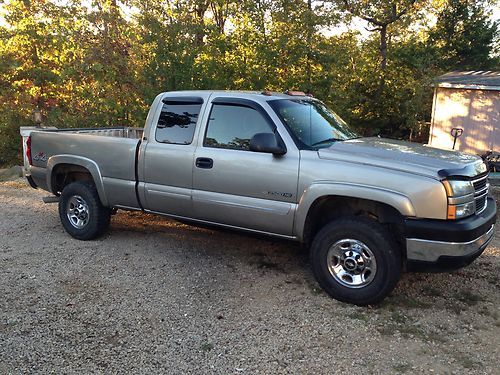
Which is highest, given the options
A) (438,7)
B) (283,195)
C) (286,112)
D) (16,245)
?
(438,7)

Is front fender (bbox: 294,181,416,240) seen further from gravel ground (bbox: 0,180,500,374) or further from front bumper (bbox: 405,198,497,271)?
gravel ground (bbox: 0,180,500,374)

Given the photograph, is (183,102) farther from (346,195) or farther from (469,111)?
(469,111)

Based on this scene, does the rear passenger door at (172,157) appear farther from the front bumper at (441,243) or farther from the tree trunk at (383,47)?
the tree trunk at (383,47)

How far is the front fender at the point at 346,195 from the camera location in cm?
387

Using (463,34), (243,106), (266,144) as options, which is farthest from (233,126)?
(463,34)

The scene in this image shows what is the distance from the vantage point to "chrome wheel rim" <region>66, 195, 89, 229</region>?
6005mm

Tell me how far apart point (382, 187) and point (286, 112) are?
1357 mm

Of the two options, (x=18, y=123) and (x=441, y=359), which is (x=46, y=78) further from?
(x=441, y=359)

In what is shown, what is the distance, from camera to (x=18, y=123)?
13.7 metres

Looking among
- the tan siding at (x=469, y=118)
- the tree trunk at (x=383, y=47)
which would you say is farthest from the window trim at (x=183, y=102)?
the tree trunk at (x=383, y=47)

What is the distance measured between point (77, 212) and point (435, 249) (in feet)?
14.6

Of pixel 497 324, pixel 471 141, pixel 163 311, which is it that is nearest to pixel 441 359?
pixel 497 324

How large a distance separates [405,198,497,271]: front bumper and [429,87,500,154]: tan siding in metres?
11.1

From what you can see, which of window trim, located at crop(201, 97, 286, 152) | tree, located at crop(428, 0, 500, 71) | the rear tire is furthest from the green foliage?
tree, located at crop(428, 0, 500, 71)
